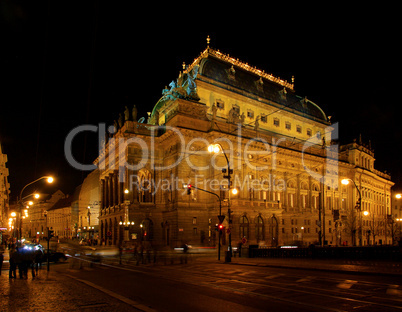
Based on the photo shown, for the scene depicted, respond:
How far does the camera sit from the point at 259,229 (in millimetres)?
51375

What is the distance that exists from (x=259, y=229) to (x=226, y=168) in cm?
1014

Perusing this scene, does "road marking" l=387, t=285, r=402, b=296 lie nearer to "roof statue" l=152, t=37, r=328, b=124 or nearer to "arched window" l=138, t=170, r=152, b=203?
"roof statue" l=152, t=37, r=328, b=124

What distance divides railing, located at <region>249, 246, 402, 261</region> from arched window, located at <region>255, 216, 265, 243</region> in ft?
50.8

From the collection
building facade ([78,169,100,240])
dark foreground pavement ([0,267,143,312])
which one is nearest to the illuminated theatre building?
building facade ([78,169,100,240])

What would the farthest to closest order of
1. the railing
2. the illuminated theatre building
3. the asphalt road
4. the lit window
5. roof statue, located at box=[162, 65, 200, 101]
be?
1. the lit window
2. roof statue, located at box=[162, 65, 200, 101]
3. the illuminated theatre building
4. the railing
5. the asphalt road

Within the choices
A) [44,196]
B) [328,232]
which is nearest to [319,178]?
[328,232]

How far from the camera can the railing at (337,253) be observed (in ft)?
95.2

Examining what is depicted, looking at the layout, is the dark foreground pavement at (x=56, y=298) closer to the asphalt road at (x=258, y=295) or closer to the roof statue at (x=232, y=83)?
the asphalt road at (x=258, y=295)

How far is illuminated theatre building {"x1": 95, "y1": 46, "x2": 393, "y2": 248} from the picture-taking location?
167 feet

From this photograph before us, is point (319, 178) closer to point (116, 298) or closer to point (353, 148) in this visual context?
point (353, 148)

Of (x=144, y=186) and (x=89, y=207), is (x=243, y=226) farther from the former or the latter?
(x=89, y=207)

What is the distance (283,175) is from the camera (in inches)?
2480

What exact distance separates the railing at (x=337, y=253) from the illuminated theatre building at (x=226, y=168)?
29.9 feet

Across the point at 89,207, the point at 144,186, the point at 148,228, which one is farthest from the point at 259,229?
the point at 89,207
